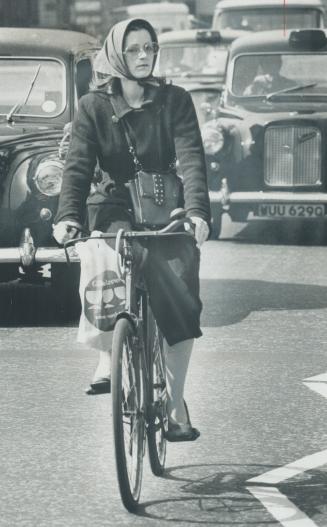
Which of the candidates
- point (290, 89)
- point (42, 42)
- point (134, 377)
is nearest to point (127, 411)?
point (134, 377)

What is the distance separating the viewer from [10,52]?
35.1 ft

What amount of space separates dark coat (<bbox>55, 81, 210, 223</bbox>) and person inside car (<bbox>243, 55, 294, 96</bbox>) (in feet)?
30.7

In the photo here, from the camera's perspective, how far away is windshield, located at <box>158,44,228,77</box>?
20.8m

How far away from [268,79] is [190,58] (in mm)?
7597

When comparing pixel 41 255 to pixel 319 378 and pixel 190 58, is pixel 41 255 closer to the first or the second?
pixel 319 378

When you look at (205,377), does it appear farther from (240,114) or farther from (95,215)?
(240,114)

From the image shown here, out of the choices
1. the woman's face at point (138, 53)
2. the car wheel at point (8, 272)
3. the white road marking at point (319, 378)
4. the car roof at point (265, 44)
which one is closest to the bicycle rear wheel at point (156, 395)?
the woman's face at point (138, 53)

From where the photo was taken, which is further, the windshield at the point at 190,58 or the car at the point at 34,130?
the windshield at the point at 190,58

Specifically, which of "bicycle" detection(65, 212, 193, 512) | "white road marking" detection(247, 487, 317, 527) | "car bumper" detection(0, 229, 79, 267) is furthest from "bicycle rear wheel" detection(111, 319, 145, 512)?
"car bumper" detection(0, 229, 79, 267)

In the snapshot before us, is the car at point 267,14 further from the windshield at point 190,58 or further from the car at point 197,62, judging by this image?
the windshield at point 190,58

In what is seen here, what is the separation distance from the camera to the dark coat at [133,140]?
5.48 metres

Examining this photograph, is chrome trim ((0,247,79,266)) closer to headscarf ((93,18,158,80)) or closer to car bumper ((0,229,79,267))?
car bumper ((0,229,79,267))

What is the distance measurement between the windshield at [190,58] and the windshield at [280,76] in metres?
5.37

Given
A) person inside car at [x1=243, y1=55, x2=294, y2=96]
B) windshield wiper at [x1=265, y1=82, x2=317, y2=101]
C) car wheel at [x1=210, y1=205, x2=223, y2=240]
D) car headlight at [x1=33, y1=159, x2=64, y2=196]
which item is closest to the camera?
car headlight at [x1=33, y1=159, x2=64, y2=196]
